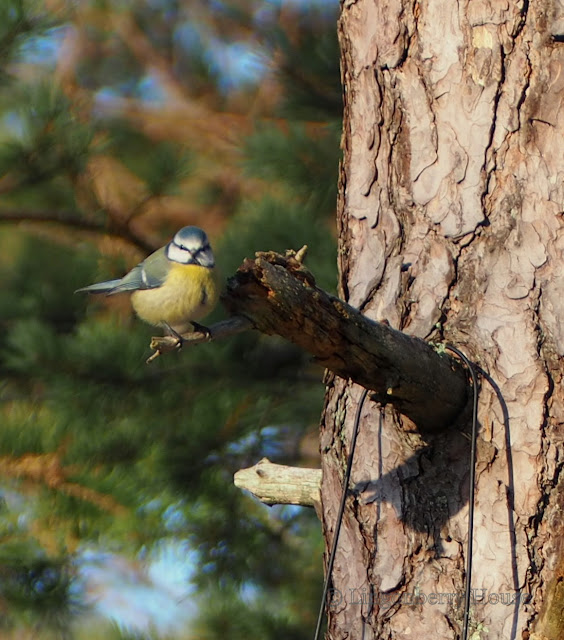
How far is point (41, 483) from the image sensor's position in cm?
231

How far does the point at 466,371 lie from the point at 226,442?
1.25 meters

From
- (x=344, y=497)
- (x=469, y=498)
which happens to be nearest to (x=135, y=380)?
(x=344, y=497)

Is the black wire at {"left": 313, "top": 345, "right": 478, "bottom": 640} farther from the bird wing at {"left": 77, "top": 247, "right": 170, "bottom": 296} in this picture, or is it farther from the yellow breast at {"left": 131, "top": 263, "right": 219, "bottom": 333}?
the bird wing at {"left": 77, "top": 247, "right": 170, "bottom": 296}

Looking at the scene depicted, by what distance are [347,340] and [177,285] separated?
0.56 metres

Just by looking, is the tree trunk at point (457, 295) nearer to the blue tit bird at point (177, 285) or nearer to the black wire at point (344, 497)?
the black wire at point (344, 497)

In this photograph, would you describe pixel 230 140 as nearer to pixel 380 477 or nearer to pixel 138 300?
pixel 138 300

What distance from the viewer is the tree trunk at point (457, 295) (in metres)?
1.30

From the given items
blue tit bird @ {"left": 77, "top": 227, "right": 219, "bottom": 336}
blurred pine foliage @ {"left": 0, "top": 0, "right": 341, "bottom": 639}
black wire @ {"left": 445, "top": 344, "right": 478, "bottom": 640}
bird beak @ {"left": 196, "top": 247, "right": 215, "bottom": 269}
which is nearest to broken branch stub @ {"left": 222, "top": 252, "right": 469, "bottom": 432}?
black wire @ {"left": 445, "top": 344, "right": 478, "bottom": 640}

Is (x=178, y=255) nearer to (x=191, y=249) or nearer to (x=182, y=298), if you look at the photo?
(x=191, y=249)

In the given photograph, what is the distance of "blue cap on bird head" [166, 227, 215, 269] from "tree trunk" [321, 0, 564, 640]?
26 cm

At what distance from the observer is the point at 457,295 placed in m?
1.40

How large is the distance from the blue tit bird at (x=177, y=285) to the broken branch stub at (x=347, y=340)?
42 centimetres

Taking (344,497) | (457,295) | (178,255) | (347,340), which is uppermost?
(178,255)

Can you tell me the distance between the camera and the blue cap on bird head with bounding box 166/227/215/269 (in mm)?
1715
